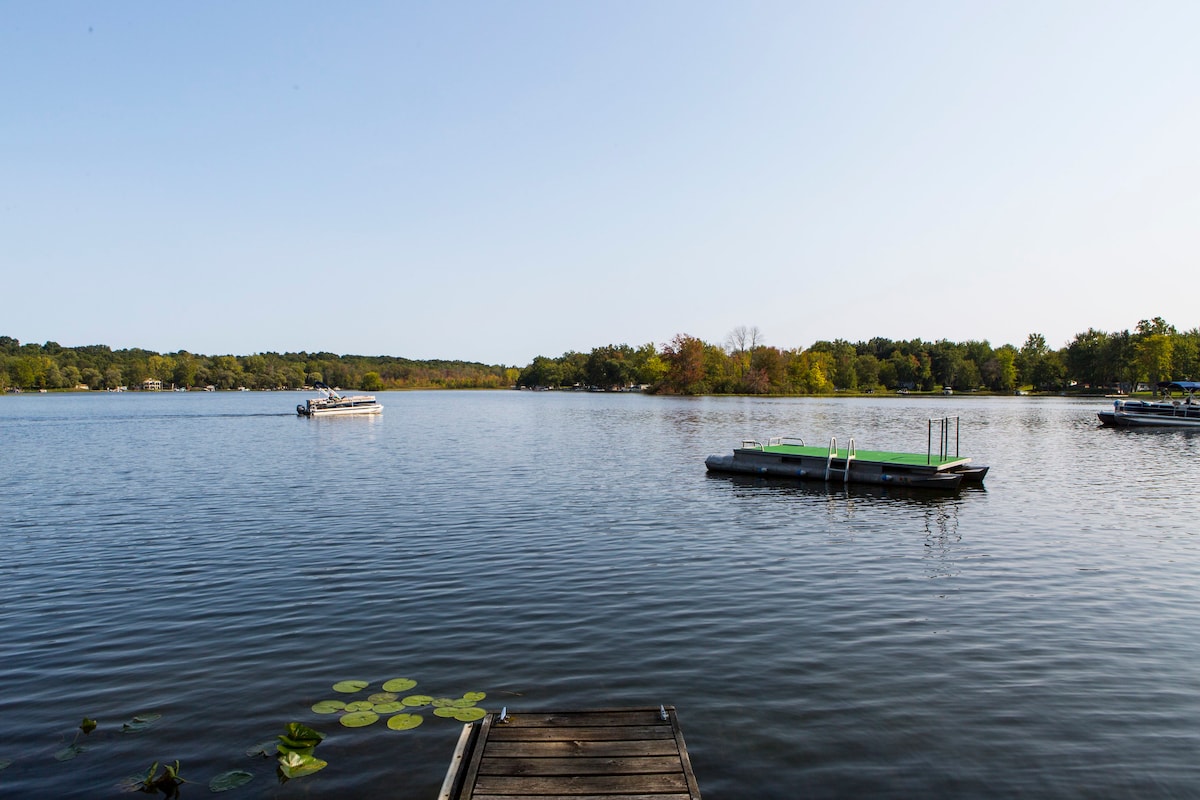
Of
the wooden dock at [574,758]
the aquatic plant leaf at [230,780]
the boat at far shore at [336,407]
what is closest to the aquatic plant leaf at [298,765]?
the aquatic plant leaf at [230,780]

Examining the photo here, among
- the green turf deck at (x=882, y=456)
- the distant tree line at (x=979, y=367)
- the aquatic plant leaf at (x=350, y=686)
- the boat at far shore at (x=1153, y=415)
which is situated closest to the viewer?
the aquatic plant leaf at (x=350, y=686)

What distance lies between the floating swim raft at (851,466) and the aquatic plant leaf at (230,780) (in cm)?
2860

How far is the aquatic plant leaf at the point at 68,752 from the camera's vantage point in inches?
334

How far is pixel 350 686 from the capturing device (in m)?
10.5

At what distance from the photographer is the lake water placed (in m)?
8.57

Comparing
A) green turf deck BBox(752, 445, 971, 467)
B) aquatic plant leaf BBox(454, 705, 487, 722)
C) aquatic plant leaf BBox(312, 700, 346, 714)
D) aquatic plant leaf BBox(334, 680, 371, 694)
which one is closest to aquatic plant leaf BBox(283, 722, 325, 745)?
aquatic plant leaf BBox(312, 700, 346, 714)

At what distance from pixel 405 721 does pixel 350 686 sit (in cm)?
159

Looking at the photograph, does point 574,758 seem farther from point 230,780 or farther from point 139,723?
point 139,723

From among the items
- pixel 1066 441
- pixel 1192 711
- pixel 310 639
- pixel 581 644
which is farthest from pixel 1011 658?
pixel 1066 441

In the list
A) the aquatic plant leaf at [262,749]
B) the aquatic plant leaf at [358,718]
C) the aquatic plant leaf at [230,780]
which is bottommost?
the aquatic plant leaf at [262,749]

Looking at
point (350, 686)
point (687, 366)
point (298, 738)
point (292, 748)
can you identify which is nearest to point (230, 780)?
point (292, 748)

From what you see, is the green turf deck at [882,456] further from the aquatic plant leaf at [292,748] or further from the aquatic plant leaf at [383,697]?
the aquatic plant leaf at [292,748]

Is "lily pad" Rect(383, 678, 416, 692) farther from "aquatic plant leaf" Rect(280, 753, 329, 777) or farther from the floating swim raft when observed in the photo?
the floating swim raft

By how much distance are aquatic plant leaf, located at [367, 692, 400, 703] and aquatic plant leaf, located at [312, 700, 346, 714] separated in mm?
395
